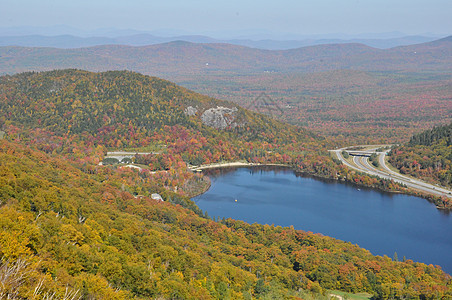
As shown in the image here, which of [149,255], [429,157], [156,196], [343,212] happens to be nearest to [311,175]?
[429,157]

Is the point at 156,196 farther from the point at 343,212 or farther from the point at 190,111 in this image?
the point at 190,111

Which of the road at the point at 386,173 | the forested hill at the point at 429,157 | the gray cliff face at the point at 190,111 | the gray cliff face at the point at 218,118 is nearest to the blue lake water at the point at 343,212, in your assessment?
the road at the point at 386,173

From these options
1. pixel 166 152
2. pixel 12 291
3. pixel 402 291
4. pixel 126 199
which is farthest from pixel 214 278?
pixel 166 152

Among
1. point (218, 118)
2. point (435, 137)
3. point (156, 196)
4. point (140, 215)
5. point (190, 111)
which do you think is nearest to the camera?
point (140, 215)

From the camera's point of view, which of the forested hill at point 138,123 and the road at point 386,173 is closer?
the road at point 386,173

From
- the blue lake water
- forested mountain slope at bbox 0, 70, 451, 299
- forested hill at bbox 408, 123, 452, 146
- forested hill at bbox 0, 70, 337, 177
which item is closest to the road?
forested mountain slope at bbox 0, 70, 451, 299

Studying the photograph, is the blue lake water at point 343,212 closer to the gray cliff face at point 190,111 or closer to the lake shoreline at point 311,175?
the lake shoreline at point 311,175
